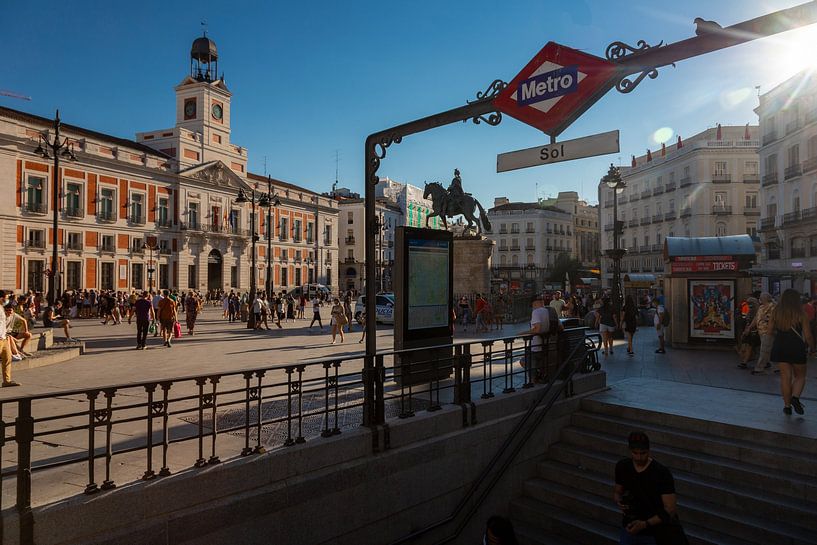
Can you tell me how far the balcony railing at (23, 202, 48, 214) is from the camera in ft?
132

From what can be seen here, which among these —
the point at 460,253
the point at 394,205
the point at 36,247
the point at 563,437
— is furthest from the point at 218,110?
the point at 563,437

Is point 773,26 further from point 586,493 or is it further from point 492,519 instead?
point 586,493

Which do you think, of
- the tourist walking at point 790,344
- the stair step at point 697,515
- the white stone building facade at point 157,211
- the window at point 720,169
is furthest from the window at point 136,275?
the window at point 720,169

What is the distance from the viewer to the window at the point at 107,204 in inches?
1801

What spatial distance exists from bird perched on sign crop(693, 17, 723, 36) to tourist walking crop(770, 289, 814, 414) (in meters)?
4.13

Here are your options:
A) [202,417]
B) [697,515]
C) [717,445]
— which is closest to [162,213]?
[202,417]

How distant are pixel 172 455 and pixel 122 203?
48809 millimetres

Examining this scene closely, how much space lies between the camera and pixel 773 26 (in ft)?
14.0

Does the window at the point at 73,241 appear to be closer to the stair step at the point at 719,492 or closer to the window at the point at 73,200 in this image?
the window at the point at 73,200

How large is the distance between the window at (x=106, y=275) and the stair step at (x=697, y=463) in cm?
4671

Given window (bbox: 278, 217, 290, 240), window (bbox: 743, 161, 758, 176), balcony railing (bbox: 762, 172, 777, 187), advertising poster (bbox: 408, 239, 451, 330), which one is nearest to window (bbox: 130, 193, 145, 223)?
window (bbox: 278, 217, 290, 240)

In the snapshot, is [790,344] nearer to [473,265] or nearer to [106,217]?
[473,265]

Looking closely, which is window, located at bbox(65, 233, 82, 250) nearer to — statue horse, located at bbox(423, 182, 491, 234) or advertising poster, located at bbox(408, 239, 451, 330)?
statue horse, located at bbox(423, 182, 491, 234)

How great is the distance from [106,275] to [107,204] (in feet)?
20.1
